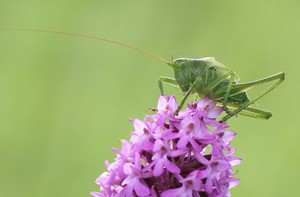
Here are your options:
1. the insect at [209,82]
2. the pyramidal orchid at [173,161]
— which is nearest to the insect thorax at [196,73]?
the insect at [209,82]

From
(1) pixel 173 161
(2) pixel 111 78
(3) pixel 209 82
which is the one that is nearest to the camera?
(1) pixel 173 161

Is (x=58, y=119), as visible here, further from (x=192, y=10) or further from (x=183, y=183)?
(x=183, y=183)

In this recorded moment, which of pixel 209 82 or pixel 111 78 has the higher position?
pixel 111 78

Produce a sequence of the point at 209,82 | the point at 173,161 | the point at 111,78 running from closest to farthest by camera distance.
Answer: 1. the point at 173,161
2. the point at 209,82
3. the point at 111,78

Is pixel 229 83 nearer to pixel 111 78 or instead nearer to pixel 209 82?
pixel 209 82

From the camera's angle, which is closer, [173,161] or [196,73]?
[173,161]

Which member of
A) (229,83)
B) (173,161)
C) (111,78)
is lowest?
(173,161)

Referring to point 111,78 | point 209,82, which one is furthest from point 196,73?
point 111,78
